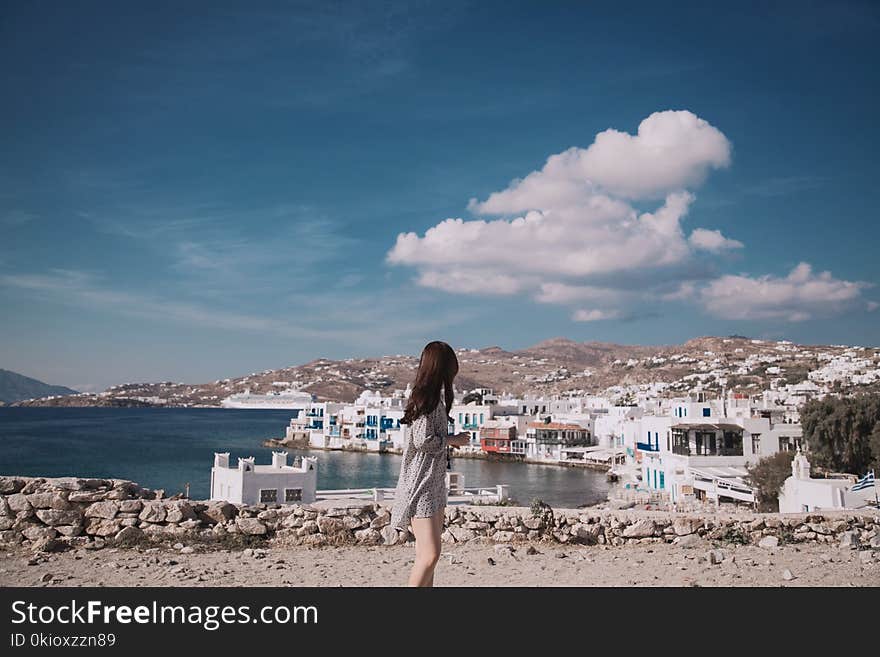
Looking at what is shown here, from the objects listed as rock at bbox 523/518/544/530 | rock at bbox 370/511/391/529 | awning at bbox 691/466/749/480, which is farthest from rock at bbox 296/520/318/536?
awning at bbox 691/466/749/480

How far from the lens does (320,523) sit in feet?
22.1

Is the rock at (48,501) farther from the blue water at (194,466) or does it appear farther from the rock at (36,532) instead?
the blue water at (194,466)

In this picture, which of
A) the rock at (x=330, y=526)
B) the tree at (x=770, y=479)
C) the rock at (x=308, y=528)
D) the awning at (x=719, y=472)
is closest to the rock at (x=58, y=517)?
the rock at (x=308, y=528)

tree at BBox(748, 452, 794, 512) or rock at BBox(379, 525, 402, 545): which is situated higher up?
rock at BBox(379, 525, 402, 545)

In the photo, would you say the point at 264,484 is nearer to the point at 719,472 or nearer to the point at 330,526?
the point at 330,526

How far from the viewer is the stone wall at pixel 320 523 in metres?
6.39

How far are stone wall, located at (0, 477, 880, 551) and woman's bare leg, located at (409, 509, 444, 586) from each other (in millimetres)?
2952

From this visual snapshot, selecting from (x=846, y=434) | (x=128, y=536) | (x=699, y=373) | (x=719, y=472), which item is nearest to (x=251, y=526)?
(x=128, y=536)

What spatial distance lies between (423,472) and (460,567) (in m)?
2.55

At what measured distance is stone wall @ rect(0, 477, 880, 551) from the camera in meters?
6.39

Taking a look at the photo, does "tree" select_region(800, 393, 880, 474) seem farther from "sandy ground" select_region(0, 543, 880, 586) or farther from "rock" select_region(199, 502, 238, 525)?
"rock" select_region(199, 502, 238, 525)
